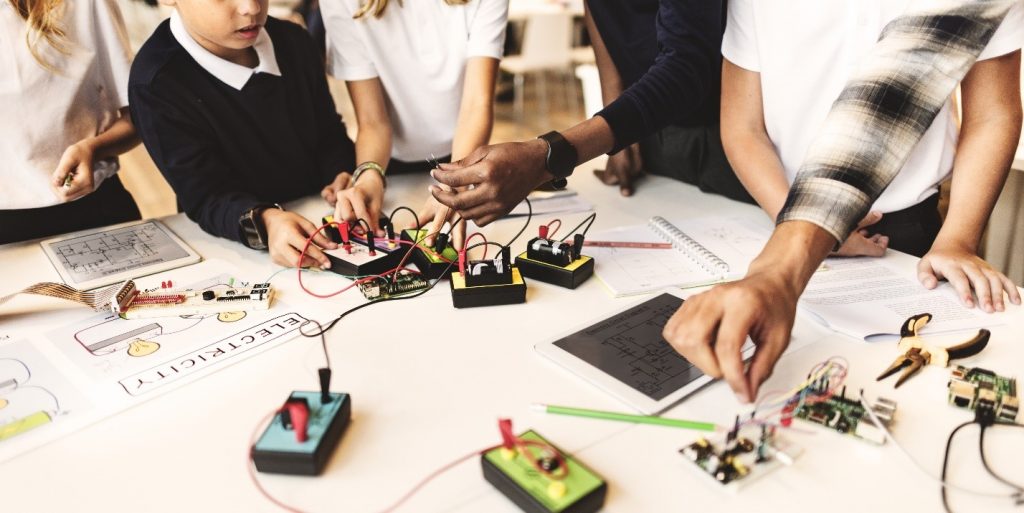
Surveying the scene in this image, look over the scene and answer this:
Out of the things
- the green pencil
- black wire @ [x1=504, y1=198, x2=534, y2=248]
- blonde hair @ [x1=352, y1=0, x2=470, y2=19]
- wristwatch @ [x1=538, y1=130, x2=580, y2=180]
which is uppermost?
blonde hair @ [x1=352, y1=0, x2=470, y2=19]

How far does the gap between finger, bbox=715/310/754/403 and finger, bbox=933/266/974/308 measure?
45 cm

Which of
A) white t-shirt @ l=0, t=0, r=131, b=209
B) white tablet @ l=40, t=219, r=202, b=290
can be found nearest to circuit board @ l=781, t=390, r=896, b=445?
white tablet @ l=40, t=219, r=202, b=290

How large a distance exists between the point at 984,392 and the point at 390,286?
30.1 inches

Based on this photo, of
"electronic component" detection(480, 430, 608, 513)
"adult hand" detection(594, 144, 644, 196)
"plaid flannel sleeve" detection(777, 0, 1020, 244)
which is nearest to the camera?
"electronic component" detection(480, 430, 608, 513)

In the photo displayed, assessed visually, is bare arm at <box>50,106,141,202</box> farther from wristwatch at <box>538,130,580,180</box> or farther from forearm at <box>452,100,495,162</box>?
wristwatch at <box>538,130,580,180</box>

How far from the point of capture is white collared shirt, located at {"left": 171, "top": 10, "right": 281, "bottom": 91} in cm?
131

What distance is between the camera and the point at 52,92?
4.43 feet

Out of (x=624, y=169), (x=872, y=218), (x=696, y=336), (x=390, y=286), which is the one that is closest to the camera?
(x=696, y=336)

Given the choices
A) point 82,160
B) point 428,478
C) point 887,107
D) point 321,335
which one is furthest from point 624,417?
point 82,160

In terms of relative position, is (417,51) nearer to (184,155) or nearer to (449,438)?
(184,155)

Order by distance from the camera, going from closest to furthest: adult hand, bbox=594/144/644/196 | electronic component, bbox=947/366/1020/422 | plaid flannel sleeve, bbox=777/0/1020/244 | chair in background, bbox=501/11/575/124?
electronic component, bbox=947/366/1020/422, plaid flannel sleeve, bbox=777/0/1020/244, adult hand, bbox=594/144/644/196, chair in background, bbox=501/11/575/124

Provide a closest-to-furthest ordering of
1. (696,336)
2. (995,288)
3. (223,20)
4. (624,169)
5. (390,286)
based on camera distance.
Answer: (696,336)
(995,288)
(390,286)
(223,20)
(624,169)

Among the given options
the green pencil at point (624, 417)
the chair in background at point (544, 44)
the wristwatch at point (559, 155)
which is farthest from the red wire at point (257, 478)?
the chair in background at point (544, 44)

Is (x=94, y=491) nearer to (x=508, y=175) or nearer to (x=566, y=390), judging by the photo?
(x=566, y=390)
